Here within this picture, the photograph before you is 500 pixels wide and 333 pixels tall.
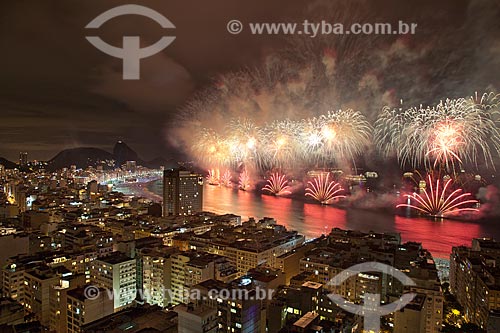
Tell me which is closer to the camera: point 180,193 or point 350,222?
point 350,222

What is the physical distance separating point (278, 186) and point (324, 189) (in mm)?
2408

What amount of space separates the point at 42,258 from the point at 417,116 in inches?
303

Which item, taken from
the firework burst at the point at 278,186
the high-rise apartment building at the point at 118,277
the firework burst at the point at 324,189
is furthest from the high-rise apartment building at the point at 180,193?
the high-rise apartment building at the point at 118,277

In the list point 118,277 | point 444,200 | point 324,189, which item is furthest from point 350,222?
point 118,277

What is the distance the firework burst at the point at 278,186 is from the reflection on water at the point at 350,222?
0.43m

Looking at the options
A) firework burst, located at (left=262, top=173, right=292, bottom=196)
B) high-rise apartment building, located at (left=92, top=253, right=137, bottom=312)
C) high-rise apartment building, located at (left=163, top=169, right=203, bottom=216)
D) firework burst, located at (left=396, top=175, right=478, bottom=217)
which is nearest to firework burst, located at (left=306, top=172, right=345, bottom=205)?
firework burst, located at (left=262, top=173, right=292, bottom=196)

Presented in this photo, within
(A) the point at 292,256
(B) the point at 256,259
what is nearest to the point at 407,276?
(A) the point at 292,256

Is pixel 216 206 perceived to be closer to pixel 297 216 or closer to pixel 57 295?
pixel 297 216

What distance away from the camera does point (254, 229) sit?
8703 millimetres

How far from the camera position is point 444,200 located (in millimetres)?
10688

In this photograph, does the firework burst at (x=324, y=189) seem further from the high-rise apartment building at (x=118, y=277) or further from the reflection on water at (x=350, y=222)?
the high-rise apartment building at (x=118, y=277)

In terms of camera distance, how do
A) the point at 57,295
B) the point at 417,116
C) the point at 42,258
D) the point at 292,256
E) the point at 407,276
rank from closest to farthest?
1. the point at 57,295
2. the point at 407,276
3. the point at 42,258
4. the point at 292,256
5. the point at 417,116

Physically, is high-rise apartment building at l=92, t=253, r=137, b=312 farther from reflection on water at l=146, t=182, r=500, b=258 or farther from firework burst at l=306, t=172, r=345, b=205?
firework burst at l=306, t=172, r=345, b=205

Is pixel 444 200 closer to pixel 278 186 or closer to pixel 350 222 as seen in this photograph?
pixel 350 222
